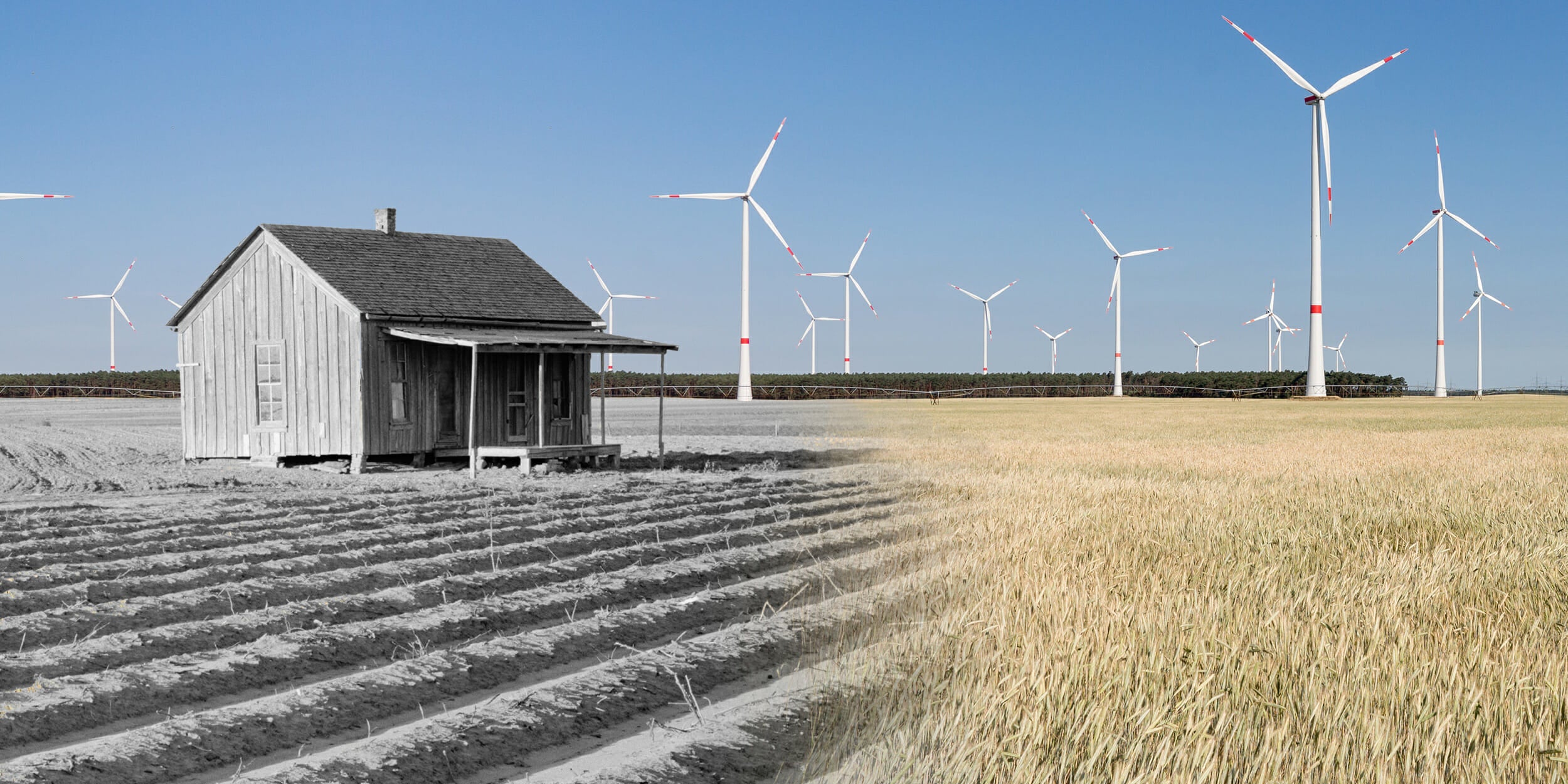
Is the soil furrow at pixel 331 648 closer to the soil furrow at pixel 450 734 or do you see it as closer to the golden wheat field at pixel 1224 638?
the soil furrow at pixel 450 734

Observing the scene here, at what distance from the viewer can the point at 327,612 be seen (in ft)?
24.4

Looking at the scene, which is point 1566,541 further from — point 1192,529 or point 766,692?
point 766,692

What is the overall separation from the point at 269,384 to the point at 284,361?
2.11 ft

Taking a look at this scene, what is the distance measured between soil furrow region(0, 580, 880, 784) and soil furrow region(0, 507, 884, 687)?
144 centimetres

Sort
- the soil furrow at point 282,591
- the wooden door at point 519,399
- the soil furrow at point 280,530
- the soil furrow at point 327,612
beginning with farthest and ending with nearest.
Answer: the wooden door at point 519,399 < the soil furrow at point 280,530 < the soil furrow at point 282,591 < the soil furrow at point 327,612

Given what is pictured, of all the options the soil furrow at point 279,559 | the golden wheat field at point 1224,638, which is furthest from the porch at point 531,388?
the golden wheat field at point 1224,638

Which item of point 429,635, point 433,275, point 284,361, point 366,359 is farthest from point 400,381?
point 429,635

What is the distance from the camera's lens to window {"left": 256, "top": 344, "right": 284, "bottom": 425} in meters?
22.1

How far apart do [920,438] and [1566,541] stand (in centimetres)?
1720

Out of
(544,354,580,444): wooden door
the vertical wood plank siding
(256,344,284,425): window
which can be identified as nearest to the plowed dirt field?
the vertical wood plank siding

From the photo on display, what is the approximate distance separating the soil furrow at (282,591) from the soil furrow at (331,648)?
1003 millimetres

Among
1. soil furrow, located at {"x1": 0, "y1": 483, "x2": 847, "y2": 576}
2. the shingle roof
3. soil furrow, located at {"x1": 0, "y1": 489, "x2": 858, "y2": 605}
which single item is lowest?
soil furrow, located at {"x1": 0, "y1": 483, "x2": 847, "y2": 576}

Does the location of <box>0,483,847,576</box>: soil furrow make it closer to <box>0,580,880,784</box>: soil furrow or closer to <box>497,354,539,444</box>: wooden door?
<box>0,580,880,784</box>: soil furrow

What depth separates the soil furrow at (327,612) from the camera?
627 centimetres
